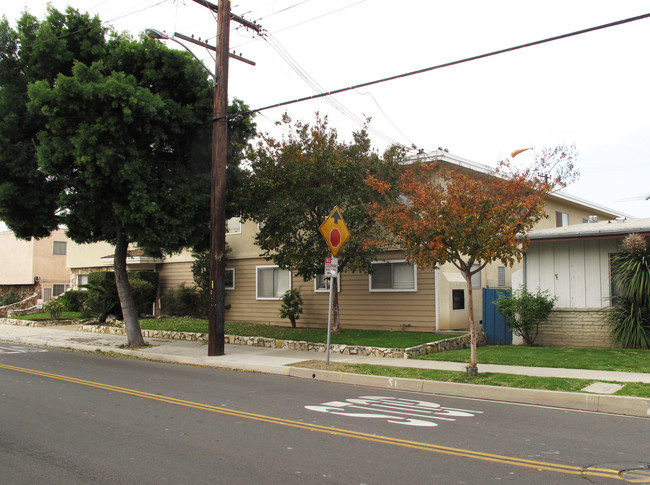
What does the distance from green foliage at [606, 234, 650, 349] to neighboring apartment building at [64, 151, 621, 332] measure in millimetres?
5147

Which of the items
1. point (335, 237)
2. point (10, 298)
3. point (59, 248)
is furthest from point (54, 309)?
point (335, 237)

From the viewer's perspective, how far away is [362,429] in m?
7.30

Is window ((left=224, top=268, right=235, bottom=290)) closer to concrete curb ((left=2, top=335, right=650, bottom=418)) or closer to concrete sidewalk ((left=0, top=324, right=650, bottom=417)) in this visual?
concrete sidewalk ((left=0, top=324, right=650, bottom=417))

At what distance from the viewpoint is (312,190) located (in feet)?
53.1

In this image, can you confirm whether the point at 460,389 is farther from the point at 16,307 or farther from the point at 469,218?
the point at 16,307

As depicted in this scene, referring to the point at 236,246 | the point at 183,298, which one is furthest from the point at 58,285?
the point at 236,246

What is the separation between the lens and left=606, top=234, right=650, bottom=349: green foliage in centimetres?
1412

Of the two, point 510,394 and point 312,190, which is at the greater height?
point 312,190

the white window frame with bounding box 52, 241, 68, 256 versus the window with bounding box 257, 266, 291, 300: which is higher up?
the white window frame with bounding box 52, 241, 68, 256

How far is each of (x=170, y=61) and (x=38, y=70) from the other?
362 centimetres

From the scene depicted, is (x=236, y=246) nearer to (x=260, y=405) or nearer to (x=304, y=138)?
(x=304, y=138)

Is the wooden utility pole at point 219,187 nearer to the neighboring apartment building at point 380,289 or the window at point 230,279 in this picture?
the neighboring apartment building at point 380,289

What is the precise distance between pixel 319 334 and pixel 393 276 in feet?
10.9

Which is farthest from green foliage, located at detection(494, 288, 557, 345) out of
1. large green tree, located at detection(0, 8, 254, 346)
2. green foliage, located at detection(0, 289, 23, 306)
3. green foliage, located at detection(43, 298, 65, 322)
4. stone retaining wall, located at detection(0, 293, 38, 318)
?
green foliage, located at detection(0, 289, 23, 306)
